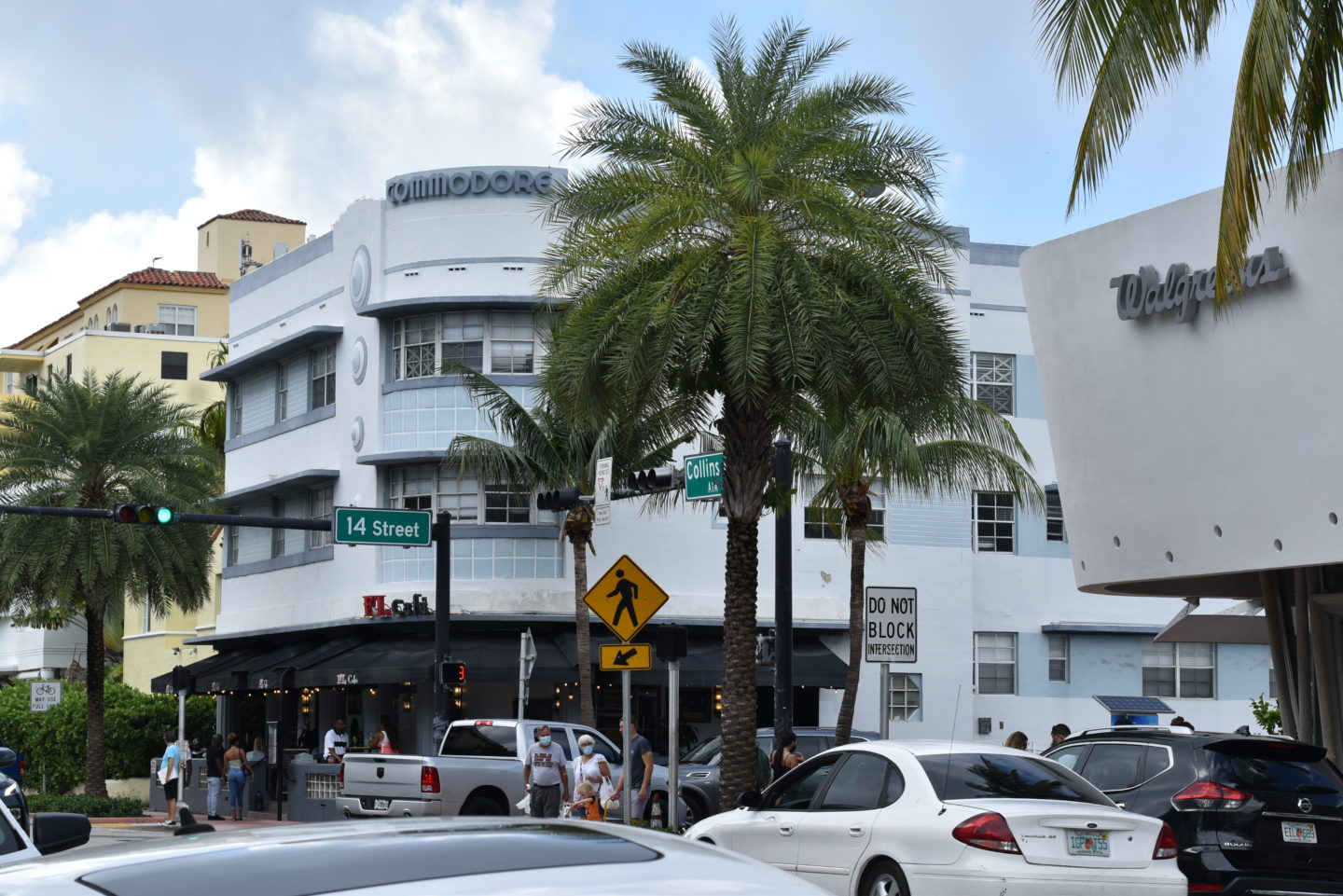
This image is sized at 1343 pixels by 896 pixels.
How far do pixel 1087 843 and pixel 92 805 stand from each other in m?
30.5

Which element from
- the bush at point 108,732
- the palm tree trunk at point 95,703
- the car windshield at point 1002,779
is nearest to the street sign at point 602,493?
the car windshield at point 1002,779

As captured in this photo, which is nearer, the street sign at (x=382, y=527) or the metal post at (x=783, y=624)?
the metal post at (x=783, y=624)

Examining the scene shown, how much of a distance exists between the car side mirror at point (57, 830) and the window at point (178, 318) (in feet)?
244

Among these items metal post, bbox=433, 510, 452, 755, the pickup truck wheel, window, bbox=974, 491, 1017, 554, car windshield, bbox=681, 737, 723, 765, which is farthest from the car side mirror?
window, bbox=974, 491, 1017, 554

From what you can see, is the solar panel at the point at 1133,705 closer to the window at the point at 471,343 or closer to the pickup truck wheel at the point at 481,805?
the window at the point at 471,343

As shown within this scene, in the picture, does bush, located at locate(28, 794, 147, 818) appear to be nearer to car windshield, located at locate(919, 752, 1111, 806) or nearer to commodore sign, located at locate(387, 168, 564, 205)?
commodore sign, located at locate(387, 168, 564, 205)

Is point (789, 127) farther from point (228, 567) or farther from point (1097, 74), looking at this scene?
point (228, 567)

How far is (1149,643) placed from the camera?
42.9 metres

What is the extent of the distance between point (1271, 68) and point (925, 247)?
8.65 meters

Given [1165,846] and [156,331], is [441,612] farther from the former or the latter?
[156,331]

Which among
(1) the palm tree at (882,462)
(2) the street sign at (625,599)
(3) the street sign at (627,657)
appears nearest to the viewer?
(3) the street sign at (627,657)

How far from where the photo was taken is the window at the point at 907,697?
40.6 metres

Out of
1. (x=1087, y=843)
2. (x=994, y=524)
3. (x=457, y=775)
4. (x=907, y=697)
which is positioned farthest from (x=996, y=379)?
(x=1087, y=843)

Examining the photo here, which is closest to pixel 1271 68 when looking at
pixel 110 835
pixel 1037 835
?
pixel 1037 835
